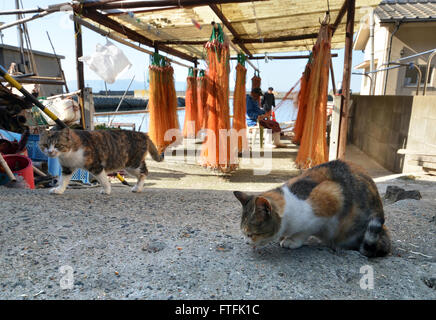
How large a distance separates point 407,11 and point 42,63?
15393 millimetres

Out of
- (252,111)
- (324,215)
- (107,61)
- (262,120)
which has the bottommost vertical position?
(324,215)

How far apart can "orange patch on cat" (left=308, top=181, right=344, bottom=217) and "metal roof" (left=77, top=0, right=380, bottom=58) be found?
3.55m

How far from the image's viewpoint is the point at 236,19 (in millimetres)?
5891

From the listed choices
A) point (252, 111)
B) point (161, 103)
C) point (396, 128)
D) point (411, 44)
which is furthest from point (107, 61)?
point (411, 44)

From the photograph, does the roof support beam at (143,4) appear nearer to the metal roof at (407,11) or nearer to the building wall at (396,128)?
the building wall at (396,128)

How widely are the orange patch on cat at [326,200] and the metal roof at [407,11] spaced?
9531 millimetres

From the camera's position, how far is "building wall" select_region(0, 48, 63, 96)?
11102mm

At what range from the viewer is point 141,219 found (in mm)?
2447

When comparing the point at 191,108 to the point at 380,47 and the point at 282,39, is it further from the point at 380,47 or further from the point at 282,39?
the point at 380,47

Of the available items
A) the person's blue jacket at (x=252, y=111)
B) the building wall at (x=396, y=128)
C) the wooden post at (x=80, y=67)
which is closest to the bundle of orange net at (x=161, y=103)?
the person's blue jacket at (x=252, y=111)

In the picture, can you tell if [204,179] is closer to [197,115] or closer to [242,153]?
[242,153]

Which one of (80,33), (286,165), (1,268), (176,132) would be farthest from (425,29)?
(1,268)

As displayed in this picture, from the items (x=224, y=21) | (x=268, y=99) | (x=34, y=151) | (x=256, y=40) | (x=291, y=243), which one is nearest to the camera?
(x=291, y=243)

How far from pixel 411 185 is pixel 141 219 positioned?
4175 millimetres
